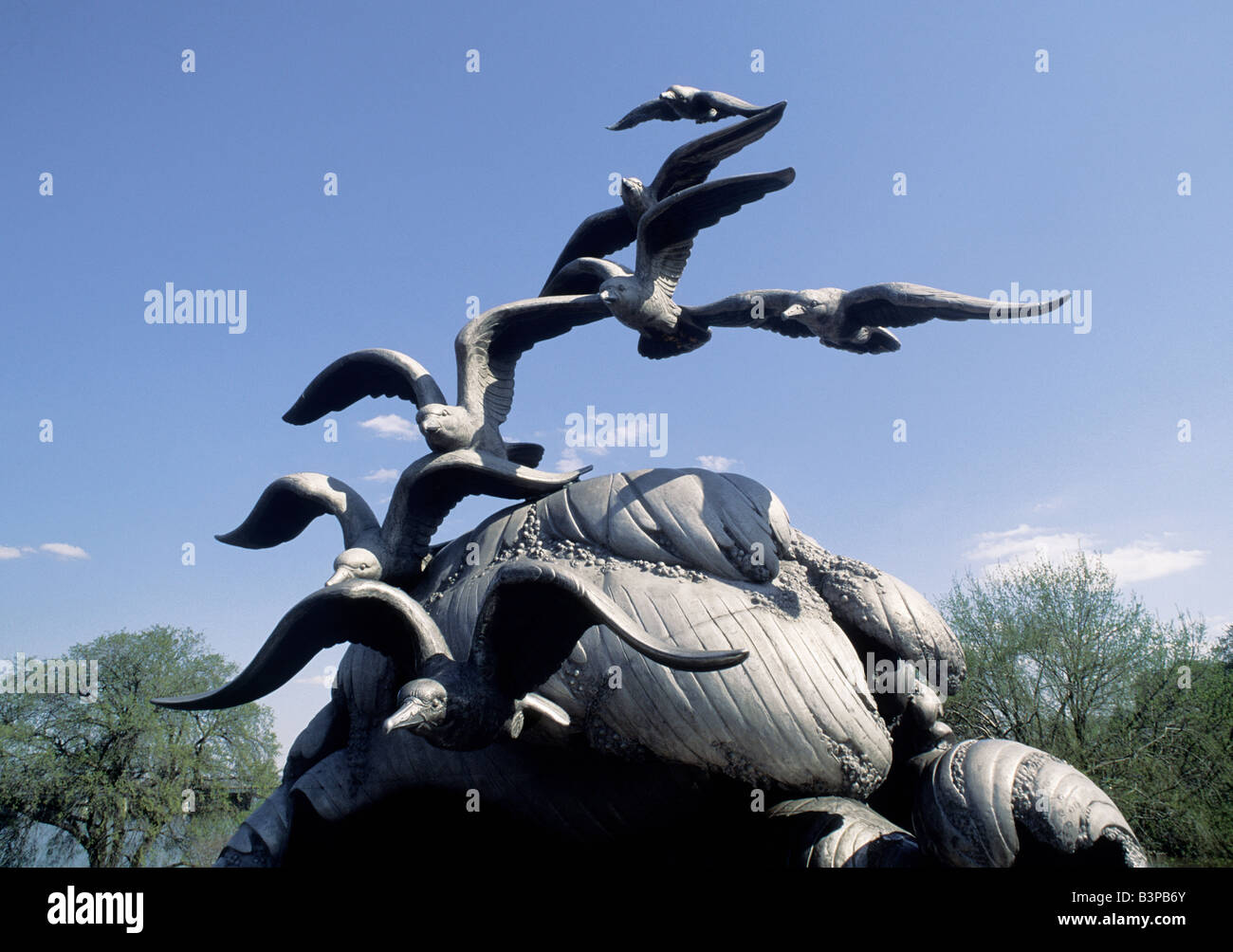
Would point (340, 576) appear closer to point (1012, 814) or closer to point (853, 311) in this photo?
point (853, 311)

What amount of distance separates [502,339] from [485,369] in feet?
0.95

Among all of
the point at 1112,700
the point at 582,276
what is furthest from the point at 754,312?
the point at 1112,700

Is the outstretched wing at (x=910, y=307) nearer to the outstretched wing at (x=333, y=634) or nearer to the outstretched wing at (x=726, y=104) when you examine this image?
the outstretched wing at (x=726, y=104)

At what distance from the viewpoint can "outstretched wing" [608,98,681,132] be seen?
7273 mm

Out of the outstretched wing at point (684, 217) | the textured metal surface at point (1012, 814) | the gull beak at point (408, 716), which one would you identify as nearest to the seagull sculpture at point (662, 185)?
the outstretched wing at point (684, 217)

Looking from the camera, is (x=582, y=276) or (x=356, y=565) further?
(x=582, y=276)

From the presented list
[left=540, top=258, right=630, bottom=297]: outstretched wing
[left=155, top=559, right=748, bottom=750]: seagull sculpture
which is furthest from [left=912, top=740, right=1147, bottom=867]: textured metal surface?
[left=540, top=258, right=630, bottom=297]: outstretched wing

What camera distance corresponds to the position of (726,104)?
6930mm

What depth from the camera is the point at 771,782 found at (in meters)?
4.68

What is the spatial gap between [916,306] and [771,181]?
1.25 metres

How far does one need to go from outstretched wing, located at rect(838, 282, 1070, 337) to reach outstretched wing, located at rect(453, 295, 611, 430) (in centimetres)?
187

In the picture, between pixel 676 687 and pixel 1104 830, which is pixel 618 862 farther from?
pixel 1104 830

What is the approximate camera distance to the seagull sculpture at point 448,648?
4277 millimetres
